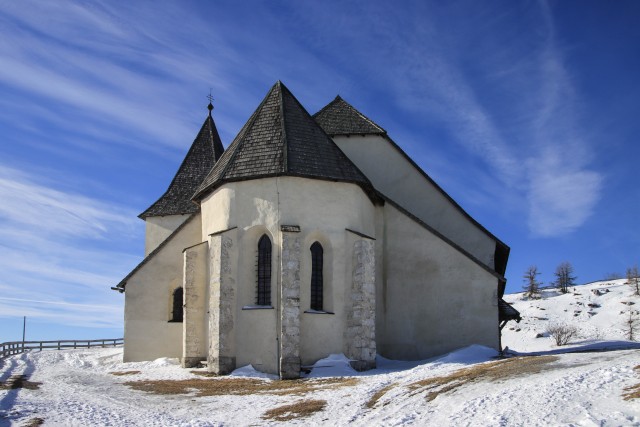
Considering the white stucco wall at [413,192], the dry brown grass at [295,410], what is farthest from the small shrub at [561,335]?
the dry brown grass at [295,410]

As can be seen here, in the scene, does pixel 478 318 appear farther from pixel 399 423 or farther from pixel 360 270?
pixel 399 423

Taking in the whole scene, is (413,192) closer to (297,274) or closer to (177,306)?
(297,274)

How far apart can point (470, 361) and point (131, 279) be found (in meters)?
16.7

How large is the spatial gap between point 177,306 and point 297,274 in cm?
972

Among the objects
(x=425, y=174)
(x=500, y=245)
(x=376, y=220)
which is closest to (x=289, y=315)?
(x=376, y=220)

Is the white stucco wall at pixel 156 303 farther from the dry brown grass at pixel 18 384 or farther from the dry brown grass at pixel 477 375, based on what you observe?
the dry brown grass at pixel 477 375

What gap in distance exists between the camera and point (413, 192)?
107 feet

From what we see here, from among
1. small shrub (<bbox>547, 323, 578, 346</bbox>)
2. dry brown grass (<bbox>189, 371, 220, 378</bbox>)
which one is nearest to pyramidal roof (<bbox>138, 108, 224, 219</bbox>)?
dry brown grass (<bbox>189, 371, 220, 378</bbox>)

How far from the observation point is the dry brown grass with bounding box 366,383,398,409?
48.6 ft

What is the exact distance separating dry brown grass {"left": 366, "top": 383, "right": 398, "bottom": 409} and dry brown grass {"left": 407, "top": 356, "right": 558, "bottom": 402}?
0.61 m

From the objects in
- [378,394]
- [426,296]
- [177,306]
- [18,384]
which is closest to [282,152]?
[426,296]

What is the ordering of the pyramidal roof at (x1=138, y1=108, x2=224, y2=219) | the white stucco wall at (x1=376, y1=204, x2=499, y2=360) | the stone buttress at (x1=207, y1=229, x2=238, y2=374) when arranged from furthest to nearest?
the pyramidal roof at (x1=138, y1=108, x2=224, y2=219), the white stucco wall at (x1=376, y1=204, x2=499, y2=360), the stone buttress at (x1=207, y1=229, x2=238, y2=374)

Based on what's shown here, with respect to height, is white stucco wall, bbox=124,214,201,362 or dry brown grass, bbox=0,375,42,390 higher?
white stucco wall, bbox=124,214,201,362

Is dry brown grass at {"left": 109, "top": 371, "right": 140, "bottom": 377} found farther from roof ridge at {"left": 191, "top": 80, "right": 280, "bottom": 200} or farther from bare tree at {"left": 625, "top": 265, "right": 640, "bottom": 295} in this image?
bare tree at {"left": 625, "top": 265, "right": 640, "bottom": 295}
